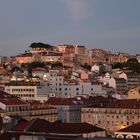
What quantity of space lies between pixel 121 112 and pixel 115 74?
6716 centimetres

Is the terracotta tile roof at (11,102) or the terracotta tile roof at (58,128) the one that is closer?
the terracotta tile roof at (58,128)

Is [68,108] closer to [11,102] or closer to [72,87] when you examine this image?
[11,102]

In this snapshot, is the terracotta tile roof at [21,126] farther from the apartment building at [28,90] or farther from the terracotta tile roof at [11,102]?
the apartment building at [28,90]

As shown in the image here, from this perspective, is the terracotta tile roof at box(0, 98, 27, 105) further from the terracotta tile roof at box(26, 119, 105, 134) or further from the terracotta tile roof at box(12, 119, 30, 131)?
the terracotta tile roof at box(26, 119, 105, 134)

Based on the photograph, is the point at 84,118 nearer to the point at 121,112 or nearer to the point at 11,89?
the point at 121,112

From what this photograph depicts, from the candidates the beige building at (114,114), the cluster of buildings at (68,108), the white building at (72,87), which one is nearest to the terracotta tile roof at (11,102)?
the cluster of buildings at (68,108)

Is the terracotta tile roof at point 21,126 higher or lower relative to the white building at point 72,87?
lower

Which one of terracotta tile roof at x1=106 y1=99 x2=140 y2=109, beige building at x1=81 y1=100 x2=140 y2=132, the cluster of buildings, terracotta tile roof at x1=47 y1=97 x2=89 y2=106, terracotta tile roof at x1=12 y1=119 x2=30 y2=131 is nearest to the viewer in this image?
the cluster of buildings

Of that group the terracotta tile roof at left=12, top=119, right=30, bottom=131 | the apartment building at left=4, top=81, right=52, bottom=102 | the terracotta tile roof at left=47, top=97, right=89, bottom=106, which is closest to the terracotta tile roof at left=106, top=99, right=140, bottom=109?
the terracotta tile roof at left=47, top=97, right=89, bottom=106

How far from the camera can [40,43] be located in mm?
187125

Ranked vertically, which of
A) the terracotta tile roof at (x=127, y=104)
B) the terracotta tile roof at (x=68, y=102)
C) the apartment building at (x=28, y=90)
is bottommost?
the terracotta tile roof at (x=127, y=104)

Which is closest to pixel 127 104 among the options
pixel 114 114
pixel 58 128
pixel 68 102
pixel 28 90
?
pixel 114 114

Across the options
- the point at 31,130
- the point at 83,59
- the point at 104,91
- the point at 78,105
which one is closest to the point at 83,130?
the point at 31,130

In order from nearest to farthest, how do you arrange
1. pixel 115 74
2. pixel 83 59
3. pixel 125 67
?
pixel 115 74 < pixel 125 67 < pixel 83 59
